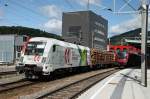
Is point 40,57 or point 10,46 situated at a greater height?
point 10,46

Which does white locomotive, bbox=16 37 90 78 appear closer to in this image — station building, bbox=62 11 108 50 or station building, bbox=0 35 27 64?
station building, bbox=0 35 27 64

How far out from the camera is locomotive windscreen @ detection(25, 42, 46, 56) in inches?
934

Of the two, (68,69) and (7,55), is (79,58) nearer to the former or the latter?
(68,69)

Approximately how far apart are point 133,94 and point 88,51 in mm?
23546

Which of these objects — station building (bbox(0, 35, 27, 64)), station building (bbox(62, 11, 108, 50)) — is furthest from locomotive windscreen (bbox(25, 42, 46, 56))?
station building (bbox(62, 11, 108, 50))

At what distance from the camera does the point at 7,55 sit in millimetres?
72750

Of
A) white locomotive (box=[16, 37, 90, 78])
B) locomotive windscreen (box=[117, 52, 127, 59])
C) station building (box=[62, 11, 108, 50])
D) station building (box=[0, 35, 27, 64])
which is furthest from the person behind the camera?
station building (box=[62, 11, 108, 50])

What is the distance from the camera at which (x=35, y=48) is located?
23984 millimetres

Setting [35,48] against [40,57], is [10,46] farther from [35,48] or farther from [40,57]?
[40,57]

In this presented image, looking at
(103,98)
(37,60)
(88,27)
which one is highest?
(88,27)

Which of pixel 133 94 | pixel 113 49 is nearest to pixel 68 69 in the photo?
pixel 133 94

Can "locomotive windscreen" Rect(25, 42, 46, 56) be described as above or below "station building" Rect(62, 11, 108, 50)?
below

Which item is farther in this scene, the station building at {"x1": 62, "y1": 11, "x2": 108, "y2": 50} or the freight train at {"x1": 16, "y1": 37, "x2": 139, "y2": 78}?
the station building at {"x1": 62, "y1": 11, "x2": 108, "y2": 50}

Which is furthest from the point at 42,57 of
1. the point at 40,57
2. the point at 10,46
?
the point at 10,46
